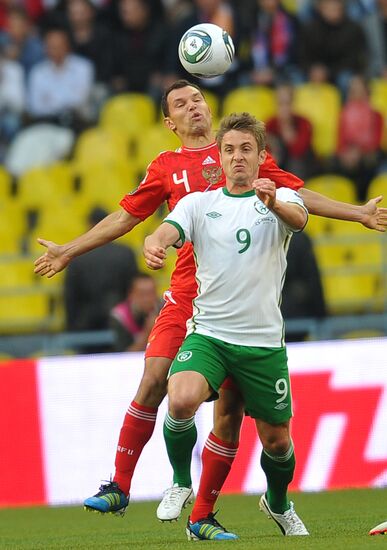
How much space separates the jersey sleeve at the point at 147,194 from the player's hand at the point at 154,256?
1275 millimetres

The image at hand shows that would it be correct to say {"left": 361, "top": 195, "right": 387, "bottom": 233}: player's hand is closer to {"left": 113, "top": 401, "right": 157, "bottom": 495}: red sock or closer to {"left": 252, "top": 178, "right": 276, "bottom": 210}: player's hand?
{"left": 252, "top": 178, "right": 276, "bottom": 210}: player's hand

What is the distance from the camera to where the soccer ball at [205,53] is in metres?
8.11

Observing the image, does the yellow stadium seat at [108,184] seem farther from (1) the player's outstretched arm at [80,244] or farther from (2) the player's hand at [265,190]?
(2) the player's hand at [265,190]

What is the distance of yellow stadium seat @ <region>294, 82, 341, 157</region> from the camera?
1582 centimetres

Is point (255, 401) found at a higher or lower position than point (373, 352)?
higher

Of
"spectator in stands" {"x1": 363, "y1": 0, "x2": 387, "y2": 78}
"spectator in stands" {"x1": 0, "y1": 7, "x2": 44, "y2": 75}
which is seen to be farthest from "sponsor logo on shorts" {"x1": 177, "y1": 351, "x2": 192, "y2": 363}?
"spectator in stands" {"x1": 0, "y1": 7, "x2": 44, "y2": 75}

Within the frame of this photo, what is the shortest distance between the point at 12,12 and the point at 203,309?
11663 mm

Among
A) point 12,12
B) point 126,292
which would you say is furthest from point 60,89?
point 126,292

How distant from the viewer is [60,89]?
677 inches

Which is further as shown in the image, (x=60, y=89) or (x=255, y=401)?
(x=60, y=89)

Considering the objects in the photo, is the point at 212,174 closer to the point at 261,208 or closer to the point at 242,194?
the point at 242,194

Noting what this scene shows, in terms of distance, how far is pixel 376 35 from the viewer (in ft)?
55.1

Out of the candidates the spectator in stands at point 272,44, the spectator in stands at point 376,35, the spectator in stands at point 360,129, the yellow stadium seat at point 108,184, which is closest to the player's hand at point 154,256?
the spectator in stands at point 360,129

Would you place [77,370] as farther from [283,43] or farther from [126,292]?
[283,43]
